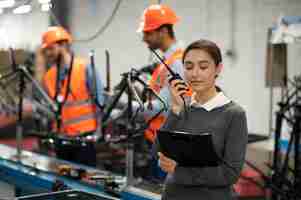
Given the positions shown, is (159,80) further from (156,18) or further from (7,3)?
(7,3)

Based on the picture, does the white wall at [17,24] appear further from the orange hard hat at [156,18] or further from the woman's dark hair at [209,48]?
the woman's dark hair at [209,48]

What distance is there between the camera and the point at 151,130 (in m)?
2.83

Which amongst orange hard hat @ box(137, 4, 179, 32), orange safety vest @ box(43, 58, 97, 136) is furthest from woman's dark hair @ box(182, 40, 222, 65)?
orange safety vest @ box(43, 58, 97, 136)

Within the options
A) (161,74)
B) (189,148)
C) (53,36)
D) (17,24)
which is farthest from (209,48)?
(17,24)

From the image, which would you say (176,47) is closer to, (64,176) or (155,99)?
(155,99)

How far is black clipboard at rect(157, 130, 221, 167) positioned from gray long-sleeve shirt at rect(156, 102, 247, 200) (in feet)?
0.06

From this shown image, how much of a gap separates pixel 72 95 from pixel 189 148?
6.95 feet

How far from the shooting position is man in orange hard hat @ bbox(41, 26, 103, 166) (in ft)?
11.5

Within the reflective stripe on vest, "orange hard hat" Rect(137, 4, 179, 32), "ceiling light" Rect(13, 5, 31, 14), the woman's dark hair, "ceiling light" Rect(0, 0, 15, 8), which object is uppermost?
"ceiling light" Rect(0, 0, 15, 8)

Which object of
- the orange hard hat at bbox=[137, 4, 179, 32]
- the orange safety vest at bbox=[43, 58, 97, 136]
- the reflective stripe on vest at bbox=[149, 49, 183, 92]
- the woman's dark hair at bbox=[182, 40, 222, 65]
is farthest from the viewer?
the orange safety vest at bbox=[43, 58, 97, 136]

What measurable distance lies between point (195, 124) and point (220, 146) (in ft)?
0.38

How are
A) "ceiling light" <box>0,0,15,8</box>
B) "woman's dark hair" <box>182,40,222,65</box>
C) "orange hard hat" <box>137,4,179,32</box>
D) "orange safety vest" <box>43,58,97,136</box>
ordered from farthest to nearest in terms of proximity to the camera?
"orange safety vest" <box>43,58,97,136</box>, "ceiling light" <box>0,0,15,8</box>, "orange hard hat" <box>137,4,179,32</box>, "woman's dark hair" <box>182,40,222,65</box>

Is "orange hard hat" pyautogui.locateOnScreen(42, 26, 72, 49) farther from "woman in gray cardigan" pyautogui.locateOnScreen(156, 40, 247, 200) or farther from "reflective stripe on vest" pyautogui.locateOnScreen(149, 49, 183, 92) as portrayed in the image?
"woman in gray cardigan" pyautogui.locateOnScreen(156, 40, 247, 200)

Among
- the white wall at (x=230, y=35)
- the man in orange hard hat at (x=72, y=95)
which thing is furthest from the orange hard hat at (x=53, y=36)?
the white wall at (x=230, y=35)
